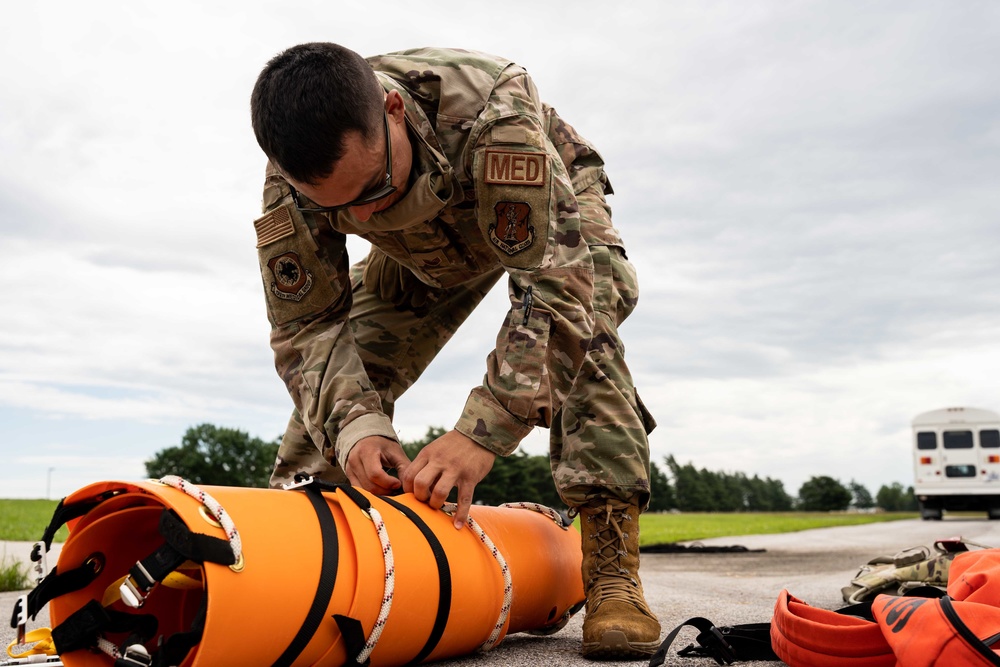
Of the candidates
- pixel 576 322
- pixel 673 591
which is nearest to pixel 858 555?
pixel 673 591

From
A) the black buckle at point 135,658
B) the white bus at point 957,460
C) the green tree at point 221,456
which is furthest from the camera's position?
the green tree at point 221,456

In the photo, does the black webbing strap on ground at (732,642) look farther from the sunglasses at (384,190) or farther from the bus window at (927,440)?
the bus window at (927,440)

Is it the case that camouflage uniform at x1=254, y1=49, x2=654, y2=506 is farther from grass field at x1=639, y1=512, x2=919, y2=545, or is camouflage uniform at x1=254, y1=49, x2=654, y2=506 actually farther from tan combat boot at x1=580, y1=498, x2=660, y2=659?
grass field at x1=639, y1=512, x2=919, y2=545

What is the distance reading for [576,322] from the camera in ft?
7.31

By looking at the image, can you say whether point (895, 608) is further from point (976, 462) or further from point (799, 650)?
point (976, 462)

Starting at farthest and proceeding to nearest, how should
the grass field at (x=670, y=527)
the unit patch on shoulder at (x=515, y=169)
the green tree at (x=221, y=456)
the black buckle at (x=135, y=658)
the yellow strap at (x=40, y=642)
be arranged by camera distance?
the green tree at (x=221, y=456), the grass field at (x=670, y=527), the unit patch on shoulder at (x=515, y=169), the yellow strap at (x=40, y=642), the black buckle at (x=135, y=658)

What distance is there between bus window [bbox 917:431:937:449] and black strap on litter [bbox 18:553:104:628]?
64.5ft

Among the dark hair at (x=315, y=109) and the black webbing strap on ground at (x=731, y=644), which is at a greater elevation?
the dark hair at (x=315, y=109)

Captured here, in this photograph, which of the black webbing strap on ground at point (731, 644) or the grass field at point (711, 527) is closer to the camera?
the black webbing strap on ground at point (731, 644)

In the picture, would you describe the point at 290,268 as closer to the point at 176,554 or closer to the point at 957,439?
the point at 176,554

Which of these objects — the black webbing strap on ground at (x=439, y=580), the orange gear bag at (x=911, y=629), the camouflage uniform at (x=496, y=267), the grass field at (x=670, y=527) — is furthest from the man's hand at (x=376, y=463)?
the grass field at (x=670, y=527)

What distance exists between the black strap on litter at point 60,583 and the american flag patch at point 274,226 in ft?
3.60

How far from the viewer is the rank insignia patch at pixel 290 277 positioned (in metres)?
2.60

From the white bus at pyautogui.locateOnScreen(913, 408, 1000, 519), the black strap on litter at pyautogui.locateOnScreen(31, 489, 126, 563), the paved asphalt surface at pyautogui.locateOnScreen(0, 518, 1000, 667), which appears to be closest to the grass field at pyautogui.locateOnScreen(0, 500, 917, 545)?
the paved asphalt surface at pyautogui.locateOnScreen(0, 518, 1000, 667)
